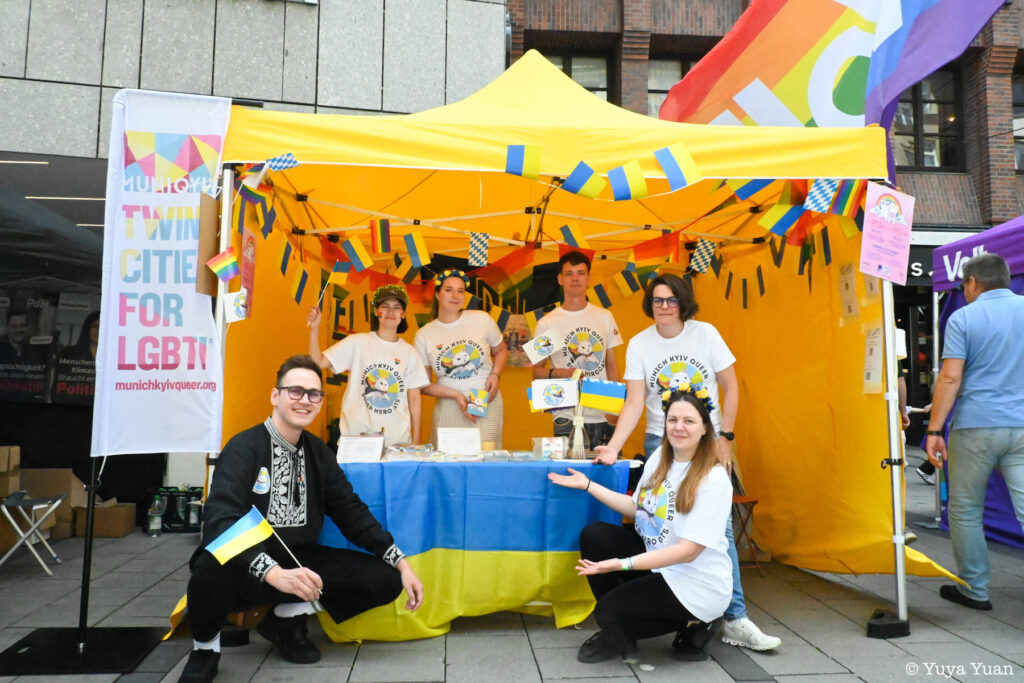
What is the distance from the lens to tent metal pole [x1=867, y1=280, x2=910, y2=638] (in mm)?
3033

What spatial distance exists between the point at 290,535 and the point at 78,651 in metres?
1.03

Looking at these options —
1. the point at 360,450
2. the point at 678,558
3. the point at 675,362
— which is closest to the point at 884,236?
the point at 675,362

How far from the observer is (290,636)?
2.78 m

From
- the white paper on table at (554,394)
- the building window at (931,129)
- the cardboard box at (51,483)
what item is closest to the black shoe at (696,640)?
the white paper on table at (554,394)

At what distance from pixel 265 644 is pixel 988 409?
11.7ft

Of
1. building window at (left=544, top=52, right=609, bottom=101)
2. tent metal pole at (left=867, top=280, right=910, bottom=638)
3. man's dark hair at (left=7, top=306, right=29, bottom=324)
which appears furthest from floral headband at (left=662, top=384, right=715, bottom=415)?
building window at (left=544, top=52, right=609, bottom=101)

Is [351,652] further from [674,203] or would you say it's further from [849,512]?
[674,203]

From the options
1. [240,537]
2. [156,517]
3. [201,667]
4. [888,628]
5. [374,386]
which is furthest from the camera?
[156,517]

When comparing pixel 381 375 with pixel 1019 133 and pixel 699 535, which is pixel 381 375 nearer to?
pixel 699 535

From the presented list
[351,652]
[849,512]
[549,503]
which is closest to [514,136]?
[549,503]

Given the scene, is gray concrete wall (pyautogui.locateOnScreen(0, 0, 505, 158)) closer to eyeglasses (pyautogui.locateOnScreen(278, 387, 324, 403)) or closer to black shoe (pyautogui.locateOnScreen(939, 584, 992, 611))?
eyeglasses (pyautogui.locateOnScreen(278, 387, 324, 403))

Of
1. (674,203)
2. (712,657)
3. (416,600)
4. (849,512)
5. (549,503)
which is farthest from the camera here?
(674,203)

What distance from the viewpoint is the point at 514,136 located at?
10.5 ft

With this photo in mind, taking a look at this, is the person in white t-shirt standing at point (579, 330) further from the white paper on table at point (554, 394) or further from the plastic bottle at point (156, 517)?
the plastic bottle at point (156, 517)
